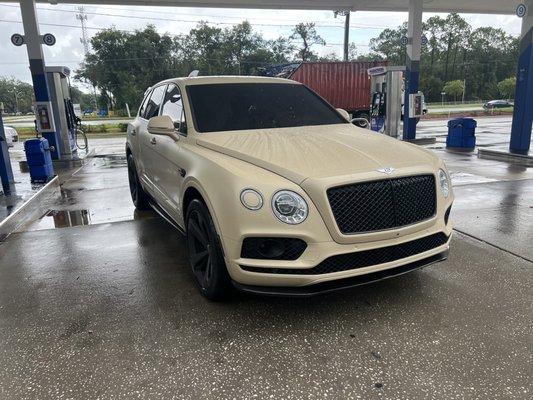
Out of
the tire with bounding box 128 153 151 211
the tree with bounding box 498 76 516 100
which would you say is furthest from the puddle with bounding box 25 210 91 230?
the tree with bounding box 498 76 516 100

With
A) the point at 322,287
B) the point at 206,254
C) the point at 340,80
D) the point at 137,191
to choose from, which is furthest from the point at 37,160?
the point at 340,80

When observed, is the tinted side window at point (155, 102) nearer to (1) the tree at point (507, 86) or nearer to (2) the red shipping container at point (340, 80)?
(2) the red shipping container at point (340, 80)

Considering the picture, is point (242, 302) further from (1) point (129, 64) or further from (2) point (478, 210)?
(1) point (129, 64)

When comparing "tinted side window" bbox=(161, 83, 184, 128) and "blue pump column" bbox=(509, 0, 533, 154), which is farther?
"blue pump column" bbox=(509, 0, 533, 154)

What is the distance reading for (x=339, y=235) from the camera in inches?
112

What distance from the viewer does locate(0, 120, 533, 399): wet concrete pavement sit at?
2.53m

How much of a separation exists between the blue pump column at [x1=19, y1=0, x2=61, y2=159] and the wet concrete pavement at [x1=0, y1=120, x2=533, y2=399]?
27.1ft

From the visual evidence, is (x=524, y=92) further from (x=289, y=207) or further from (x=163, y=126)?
(x=289, y=207)

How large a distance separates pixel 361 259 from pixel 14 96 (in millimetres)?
102812

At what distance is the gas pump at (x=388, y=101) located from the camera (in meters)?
15.3

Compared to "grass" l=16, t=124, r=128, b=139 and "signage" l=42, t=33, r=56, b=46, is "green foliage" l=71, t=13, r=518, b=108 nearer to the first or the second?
"grass" l=16, t=124, r=128, b=139

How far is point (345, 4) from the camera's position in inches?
589

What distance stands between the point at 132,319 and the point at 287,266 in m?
1.32

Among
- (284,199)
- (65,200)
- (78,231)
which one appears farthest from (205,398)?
(65,200)
